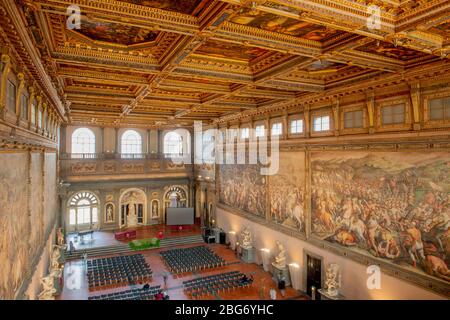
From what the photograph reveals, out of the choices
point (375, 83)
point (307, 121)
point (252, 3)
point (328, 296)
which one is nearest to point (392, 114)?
point (375, 83)

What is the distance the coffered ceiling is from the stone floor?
372 inches

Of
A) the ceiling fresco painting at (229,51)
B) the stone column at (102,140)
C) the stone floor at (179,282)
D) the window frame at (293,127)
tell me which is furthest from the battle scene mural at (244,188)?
the stone column at (102,140)

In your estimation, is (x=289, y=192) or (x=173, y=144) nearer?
(x=289, y=192)

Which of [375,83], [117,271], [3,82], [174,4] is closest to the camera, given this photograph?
[3,82]

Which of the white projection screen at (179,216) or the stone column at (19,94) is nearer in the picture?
the stone column at (19,94)

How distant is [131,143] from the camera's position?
2650 cm

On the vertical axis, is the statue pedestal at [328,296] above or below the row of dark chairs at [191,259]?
above

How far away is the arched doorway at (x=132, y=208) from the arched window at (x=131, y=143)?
3.31m

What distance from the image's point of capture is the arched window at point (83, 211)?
80.0 feet

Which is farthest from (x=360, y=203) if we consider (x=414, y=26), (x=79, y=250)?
(x=79, y=250)

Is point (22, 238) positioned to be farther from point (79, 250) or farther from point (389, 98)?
point (79, 250)

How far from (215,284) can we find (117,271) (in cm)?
595

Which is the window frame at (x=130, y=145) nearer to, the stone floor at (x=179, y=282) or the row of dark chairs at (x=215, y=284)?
the stone floor at (x=179, y=282)

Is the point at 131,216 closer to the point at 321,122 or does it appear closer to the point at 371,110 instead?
the point at 321,122
